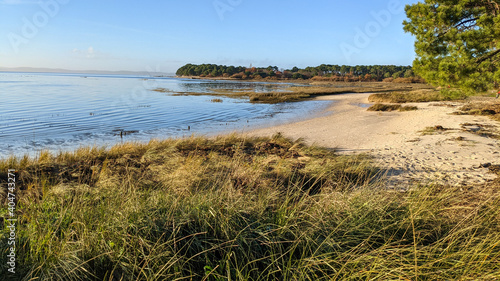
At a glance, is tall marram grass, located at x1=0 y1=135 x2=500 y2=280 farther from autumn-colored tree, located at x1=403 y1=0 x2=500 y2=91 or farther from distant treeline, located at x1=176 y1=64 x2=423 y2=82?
distant treeline, located at x1=176 y1=64 x2=423 y2=82

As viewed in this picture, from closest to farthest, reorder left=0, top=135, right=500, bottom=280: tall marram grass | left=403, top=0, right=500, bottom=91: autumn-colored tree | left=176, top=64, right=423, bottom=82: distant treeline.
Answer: left=0, top=135, right=500, bottom=280: tall marram grass
left=403, top=0, right=500, bottom=91: autumn-colored tree
left=176, top=64, right=423, bottom=82: distant treeline

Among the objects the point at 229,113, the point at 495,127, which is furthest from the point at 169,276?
the point at 229,113

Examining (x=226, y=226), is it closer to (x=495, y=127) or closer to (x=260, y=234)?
(x=260, y=234)

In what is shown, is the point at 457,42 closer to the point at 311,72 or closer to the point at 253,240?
the point at 253,240

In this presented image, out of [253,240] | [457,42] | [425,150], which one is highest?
[457,42]

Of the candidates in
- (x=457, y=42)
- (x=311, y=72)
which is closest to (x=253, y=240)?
(x=457, y=42)

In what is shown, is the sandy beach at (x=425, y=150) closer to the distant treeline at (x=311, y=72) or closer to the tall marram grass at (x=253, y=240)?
the tall marram grass at (x=253, y=240)

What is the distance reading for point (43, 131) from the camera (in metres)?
15.0

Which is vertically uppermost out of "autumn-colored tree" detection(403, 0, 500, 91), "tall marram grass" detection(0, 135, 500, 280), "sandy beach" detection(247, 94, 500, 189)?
"autumn-colored tree" detection(403, 0, 500, 91)

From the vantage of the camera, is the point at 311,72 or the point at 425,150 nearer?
the point at 425,150

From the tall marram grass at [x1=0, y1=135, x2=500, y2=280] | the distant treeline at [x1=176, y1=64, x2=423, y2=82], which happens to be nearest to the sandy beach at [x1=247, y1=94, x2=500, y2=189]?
the tall marram grass at [x1=0, y1=135, x2=500, y2=280]

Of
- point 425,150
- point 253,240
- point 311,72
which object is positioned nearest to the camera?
point 253,240

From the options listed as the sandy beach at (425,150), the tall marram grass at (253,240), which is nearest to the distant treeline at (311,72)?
the sandy beach at (425,150)

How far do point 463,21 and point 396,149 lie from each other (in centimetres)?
612
